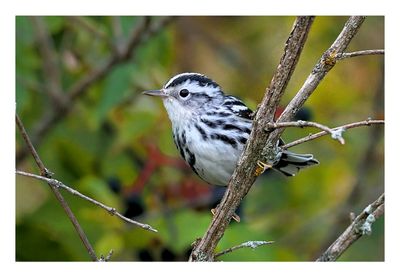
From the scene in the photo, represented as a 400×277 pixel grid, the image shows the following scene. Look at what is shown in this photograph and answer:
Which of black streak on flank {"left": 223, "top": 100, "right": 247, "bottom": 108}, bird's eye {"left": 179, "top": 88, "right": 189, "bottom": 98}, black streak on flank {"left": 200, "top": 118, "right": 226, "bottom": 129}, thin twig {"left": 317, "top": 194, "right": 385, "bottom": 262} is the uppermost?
bird's eye {"left": 179, "top": 88, "right": 189, "bottom": 98}

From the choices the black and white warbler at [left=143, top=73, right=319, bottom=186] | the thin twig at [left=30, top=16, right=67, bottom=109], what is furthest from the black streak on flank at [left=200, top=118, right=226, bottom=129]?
the thin twig at [left=30, top=16, right=67, bottom=109]

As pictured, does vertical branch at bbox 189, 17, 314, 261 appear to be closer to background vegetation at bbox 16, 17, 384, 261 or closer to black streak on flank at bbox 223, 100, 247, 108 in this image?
black streak on flank at bbox 223, 100, 247, 108

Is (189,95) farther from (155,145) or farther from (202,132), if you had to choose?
(155,145)

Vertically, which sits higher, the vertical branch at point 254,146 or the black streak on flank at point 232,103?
the black streak on flank at point 232,103

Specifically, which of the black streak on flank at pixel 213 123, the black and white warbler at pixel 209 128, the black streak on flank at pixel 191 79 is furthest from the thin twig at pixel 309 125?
the black streak on flank at pixel 191 79

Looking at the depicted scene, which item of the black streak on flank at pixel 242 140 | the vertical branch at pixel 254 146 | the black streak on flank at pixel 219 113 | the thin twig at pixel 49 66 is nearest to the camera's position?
the vertical branch at pixel 254 146

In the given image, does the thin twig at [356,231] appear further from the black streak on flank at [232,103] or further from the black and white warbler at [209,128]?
the black streak on flank at [232,103]
